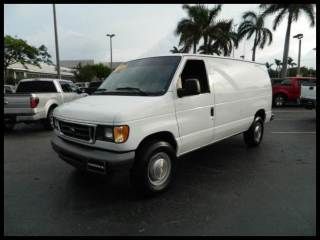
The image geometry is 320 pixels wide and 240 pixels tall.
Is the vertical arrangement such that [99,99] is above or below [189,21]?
below

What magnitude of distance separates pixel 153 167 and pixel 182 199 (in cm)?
60

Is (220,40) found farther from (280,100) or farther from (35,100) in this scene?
(35,100)

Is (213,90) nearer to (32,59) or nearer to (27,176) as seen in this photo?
(27,176)

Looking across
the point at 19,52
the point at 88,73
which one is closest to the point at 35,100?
the point at 19,52

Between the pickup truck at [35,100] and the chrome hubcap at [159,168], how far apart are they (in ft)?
19.6

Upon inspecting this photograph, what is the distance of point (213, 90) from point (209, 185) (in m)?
1.64

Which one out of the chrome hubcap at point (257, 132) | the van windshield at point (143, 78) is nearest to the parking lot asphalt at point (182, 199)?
the chrome hubcap at point (257, 132)

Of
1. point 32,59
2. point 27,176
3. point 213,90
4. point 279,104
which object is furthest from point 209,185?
point 32,59

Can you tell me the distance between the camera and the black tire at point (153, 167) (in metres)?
3.60

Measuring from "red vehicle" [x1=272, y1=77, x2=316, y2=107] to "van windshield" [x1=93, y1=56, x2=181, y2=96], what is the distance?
43.3 feet

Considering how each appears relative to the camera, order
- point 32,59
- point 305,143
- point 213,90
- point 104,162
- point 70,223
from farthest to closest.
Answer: point 32,59, point 305,143, point 213,90, point 104,162, point 70,223

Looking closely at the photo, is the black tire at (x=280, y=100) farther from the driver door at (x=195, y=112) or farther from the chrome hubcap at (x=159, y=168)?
the chrome hubcap at (x=159, y=168)
